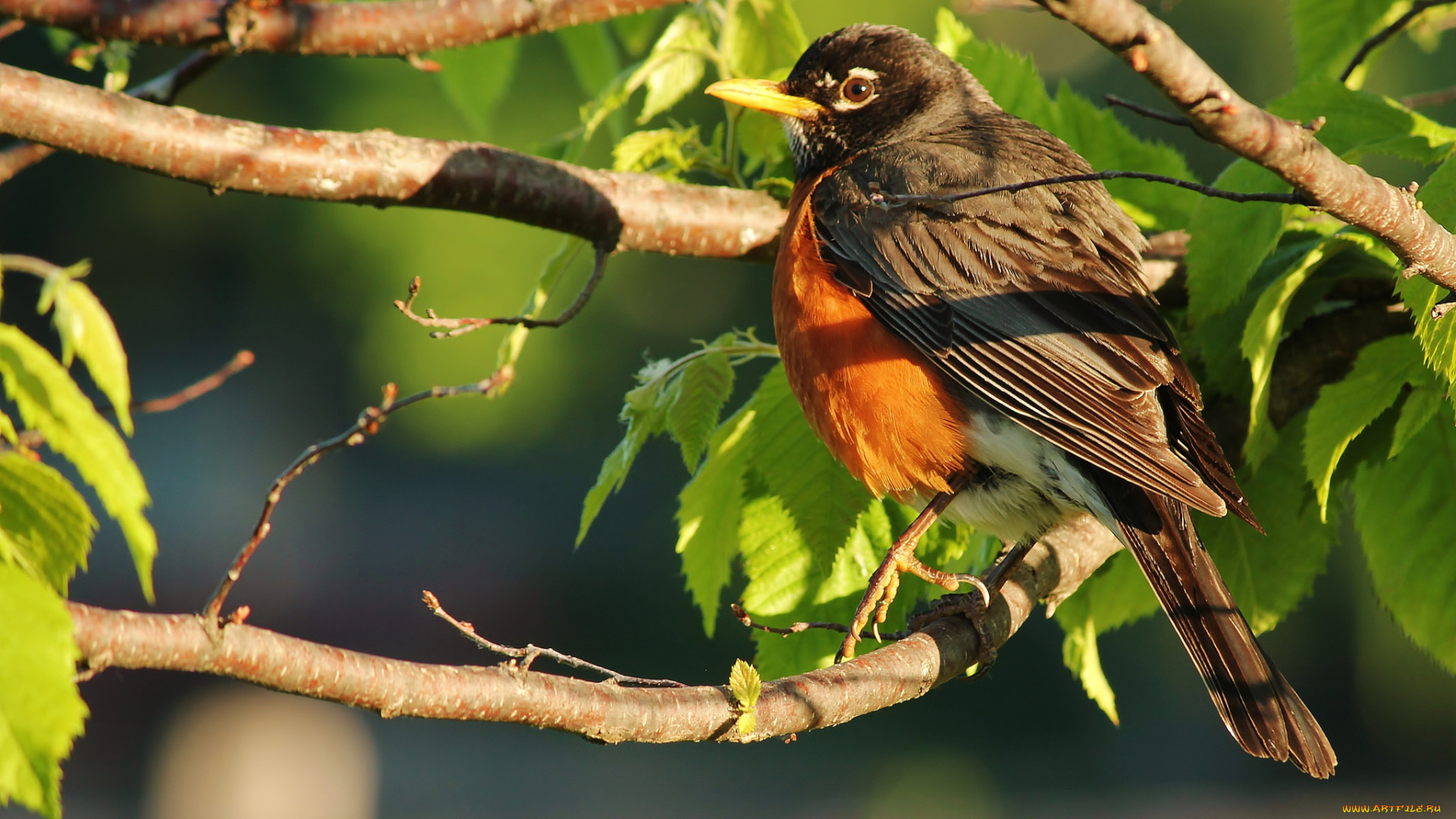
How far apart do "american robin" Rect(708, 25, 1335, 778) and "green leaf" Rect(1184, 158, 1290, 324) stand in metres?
0.11

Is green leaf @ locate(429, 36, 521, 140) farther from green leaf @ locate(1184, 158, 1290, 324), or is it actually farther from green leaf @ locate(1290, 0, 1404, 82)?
green leaf @ locate(1290, 0, 1404, 82)

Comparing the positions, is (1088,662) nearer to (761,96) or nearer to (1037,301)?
(1037,301)

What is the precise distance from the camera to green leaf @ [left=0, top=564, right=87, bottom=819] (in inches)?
41.2

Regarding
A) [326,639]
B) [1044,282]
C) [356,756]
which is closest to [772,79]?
[1044,282]

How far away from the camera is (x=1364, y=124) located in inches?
85.2

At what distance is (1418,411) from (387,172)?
2.03 m

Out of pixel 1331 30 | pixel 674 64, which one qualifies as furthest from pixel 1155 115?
pixel 1331 30

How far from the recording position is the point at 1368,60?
2.71 meters

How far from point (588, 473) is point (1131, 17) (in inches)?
730

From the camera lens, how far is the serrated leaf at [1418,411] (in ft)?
6.50

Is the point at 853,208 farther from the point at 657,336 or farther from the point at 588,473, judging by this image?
the point at 588,473

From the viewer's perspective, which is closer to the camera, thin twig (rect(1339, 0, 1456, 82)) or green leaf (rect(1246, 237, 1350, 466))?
green leaf (rect(1246, 237, 1350, 466))

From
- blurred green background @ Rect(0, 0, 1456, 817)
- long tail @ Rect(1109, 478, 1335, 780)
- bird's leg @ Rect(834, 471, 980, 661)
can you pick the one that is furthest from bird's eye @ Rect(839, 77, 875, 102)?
blurred green background @ Rect(0, 0, 1456, 817)

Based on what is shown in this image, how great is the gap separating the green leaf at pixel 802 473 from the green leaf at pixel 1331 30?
1491mm
